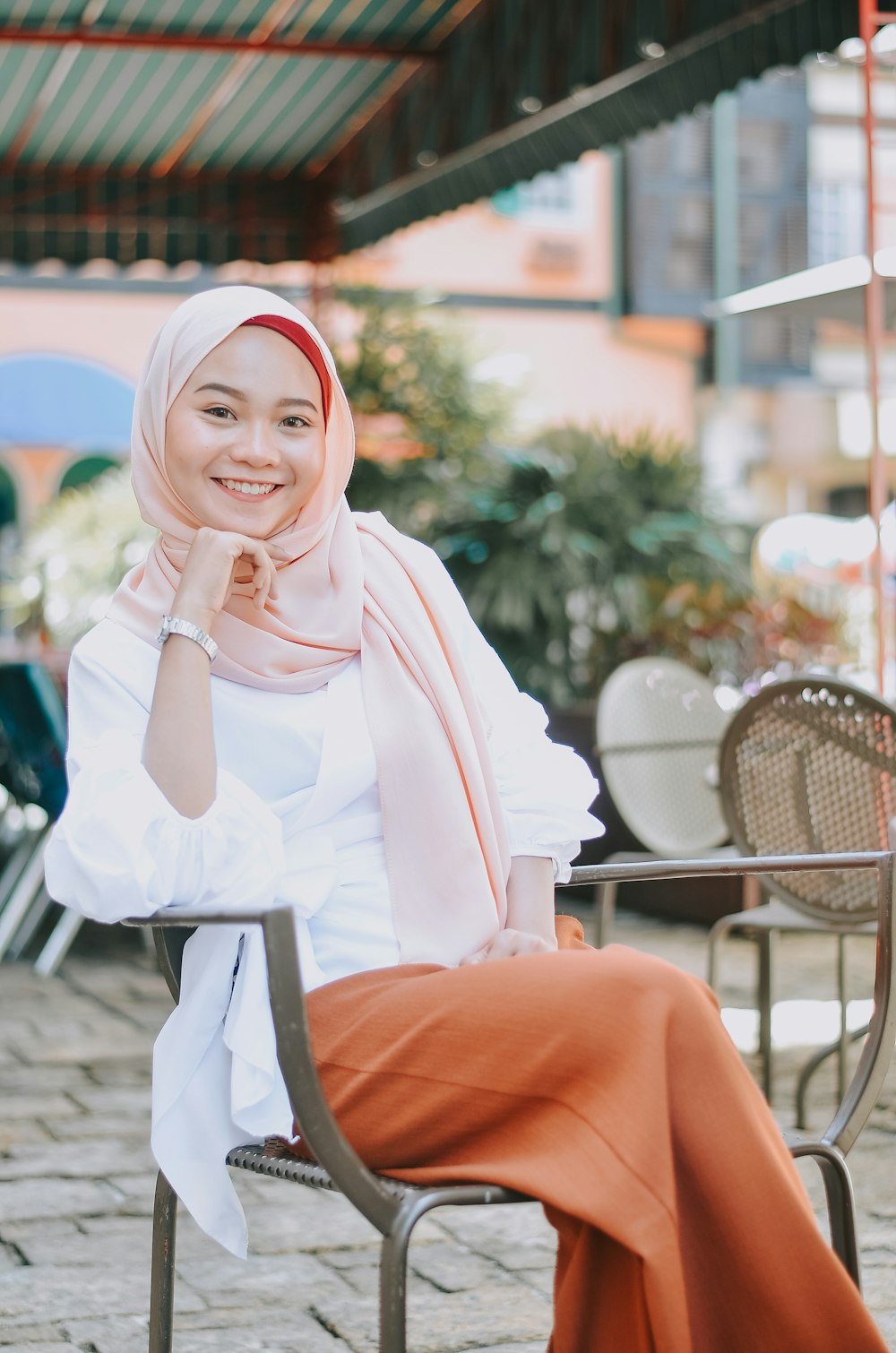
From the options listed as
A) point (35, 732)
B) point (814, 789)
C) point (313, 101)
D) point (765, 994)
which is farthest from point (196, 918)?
point (313, 101)

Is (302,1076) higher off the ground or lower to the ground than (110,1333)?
higher

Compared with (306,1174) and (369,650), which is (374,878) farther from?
(306,1174)

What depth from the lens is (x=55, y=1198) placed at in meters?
3.23

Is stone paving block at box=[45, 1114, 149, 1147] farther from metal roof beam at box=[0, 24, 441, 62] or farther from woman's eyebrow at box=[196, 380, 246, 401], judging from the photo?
metal roof beam at box=[0, 24, 441, 62]

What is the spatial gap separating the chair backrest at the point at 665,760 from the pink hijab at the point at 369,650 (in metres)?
2.87

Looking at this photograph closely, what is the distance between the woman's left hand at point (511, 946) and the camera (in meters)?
1.99

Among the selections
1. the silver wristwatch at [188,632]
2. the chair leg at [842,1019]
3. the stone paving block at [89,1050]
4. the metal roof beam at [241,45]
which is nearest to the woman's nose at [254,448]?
the silver wristwatch at [188,632]

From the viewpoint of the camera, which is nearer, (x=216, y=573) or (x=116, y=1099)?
(x=216, y=573)

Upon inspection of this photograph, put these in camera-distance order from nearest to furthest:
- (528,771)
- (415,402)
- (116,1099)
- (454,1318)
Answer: (528,771) → (454,1318) → (116,1099) → (415,402)

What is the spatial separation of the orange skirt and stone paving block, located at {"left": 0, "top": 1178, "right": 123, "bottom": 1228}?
1618 mm

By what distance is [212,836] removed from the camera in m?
1.82

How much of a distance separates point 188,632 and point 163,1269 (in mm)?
759

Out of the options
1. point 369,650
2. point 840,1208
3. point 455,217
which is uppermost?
point 455,217

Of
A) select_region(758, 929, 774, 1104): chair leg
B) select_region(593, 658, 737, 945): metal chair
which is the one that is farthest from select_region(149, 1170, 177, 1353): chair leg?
select_region(593, 658, 737, 945): metal chair
